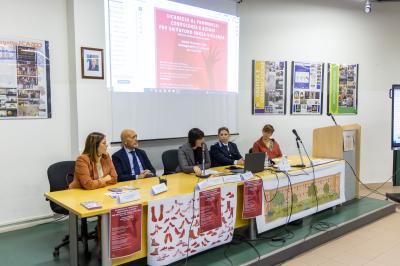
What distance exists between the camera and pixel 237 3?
5.07 meters

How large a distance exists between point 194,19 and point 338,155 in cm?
255

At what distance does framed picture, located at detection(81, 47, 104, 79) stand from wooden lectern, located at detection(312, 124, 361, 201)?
2.88 metres

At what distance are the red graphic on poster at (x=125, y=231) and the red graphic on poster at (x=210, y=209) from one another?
0.58 metres

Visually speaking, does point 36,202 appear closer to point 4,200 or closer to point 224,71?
point 4,200

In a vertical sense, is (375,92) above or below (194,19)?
below

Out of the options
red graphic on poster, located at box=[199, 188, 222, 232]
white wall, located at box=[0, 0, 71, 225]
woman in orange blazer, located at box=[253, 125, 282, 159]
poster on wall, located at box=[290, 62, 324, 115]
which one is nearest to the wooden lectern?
woman in orange blazer, located at box=[253, 125, 282, 159]

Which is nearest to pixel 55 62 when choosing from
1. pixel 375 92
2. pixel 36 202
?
pixel 36 202

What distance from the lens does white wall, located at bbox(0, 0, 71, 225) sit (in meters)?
3.50

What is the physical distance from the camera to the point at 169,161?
4164 millimetres

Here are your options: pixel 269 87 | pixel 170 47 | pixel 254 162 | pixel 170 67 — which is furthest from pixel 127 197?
pixel 269 87

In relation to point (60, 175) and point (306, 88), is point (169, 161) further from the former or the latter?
point (306, 88)

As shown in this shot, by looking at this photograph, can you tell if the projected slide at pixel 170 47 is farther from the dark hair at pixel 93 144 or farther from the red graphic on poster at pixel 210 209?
the red graphic on poster at pixel 210 209

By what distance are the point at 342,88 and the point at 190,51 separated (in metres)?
2.95

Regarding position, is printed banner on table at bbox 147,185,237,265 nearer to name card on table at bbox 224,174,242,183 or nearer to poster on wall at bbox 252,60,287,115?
name card on table at bbox 224,174,242,183
